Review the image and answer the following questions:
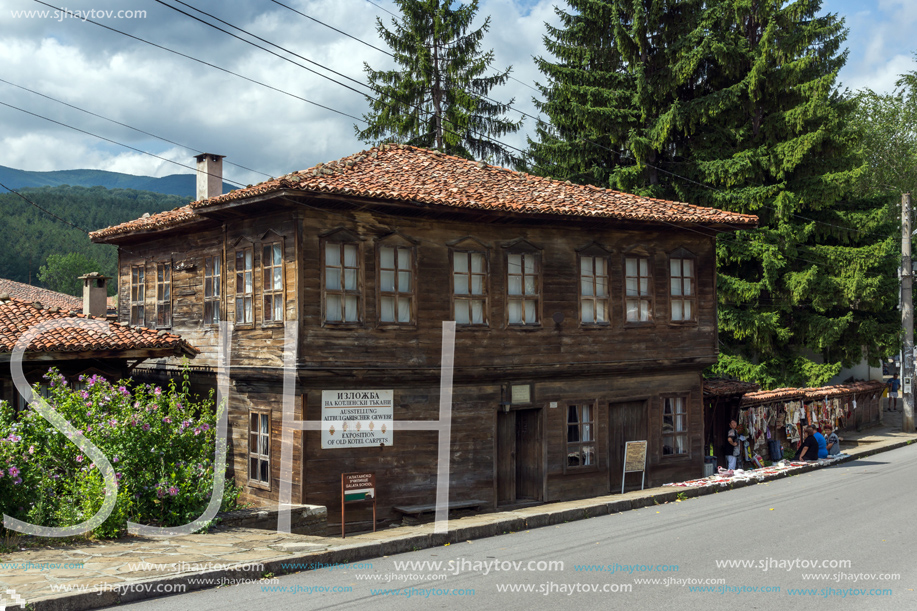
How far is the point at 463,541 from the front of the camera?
486 inches

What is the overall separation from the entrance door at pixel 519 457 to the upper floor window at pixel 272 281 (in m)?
5.31

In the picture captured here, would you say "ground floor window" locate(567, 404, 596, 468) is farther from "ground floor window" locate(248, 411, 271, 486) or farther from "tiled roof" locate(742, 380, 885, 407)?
"ground floor window" locate(248, 411, 271, 486)

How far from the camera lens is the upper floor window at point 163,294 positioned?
1967 centimetres

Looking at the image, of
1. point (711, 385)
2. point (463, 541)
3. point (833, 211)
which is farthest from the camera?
point (833, 211)

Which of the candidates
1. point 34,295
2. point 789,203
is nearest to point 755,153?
point 789,203

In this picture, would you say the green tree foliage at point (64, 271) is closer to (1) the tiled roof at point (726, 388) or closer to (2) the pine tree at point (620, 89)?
(2) the pine tree at point (620, 89)

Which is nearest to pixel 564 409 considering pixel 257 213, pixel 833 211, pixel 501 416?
pixel 501 416

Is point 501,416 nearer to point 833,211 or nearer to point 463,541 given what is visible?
point 463,541

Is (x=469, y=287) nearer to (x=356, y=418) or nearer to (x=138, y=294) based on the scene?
(x=356, y=418)

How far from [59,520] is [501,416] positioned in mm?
9454

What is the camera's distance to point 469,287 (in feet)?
55.0

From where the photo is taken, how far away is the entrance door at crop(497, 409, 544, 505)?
57.3 ft

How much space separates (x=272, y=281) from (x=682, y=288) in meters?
10.3

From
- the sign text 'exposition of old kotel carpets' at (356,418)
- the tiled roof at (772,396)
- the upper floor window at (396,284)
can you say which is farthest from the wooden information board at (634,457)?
the upper floor window at (396,284)
